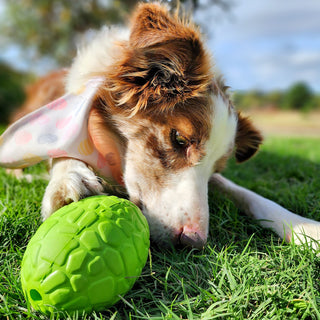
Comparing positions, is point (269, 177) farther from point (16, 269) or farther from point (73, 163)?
point (16, 269)

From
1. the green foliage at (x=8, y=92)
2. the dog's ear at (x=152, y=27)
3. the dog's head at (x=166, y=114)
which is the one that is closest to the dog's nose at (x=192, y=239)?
the dog's head at (x=166, y=114)

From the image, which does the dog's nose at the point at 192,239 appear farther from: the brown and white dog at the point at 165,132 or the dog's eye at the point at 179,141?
the dog's eye at the point at 179,141

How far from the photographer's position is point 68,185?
215cm

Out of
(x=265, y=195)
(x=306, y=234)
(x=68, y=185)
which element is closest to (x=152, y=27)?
(x=68, y=185)

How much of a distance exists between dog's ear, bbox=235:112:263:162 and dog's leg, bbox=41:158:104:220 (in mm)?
1454

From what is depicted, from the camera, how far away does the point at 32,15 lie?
49.2 feet

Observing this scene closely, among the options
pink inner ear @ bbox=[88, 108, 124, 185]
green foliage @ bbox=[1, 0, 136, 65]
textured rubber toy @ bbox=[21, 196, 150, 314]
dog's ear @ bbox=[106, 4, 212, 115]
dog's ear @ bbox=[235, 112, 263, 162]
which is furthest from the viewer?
green foliage @ bbox=[1, 0, 136, 65]

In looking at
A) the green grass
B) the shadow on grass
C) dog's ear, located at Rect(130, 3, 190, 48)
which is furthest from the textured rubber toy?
dog's ear, located at Rect(130, 3, 190, 48)

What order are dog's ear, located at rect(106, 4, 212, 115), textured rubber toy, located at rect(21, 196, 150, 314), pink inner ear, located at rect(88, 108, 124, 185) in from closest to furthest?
textured rubber toy, located at rect(21, 196, 150, 314) < dog's ear, located at rect(106, 4, 212, 115) < pink inner ear, located at rect(88, 108, 124, 185)

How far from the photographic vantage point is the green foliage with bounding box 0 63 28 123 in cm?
1185

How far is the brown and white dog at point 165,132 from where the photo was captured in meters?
2.11

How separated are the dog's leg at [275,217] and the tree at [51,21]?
434 inches

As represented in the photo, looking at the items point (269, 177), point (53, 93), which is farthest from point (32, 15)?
point (269, 177)

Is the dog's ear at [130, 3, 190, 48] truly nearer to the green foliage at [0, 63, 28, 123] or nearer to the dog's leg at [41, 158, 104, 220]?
the dog's leg at [41, 158, 104, 220]
